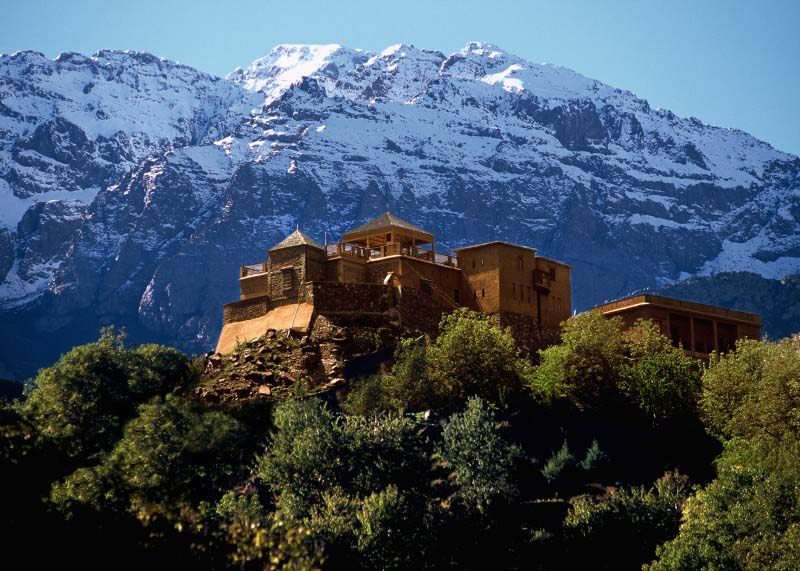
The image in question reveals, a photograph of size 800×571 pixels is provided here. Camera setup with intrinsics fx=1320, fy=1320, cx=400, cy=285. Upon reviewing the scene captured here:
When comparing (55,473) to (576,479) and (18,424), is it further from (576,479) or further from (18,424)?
(576,479)

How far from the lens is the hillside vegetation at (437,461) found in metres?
53.2

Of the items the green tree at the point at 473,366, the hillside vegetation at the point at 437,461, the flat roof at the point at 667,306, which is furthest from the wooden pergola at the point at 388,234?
the flat roof at the point at 667,306

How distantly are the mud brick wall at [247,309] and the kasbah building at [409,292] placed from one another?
0.23ft

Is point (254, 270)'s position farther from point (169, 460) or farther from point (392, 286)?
point (169, 460)

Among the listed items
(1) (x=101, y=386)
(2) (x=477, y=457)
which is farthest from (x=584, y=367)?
(1) (x=101, y=386)

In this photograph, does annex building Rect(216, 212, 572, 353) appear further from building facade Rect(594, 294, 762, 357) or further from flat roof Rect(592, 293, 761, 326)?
building facade Rect(594, 294, 762, 357)

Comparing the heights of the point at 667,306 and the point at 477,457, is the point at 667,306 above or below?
above

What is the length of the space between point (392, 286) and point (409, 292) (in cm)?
150

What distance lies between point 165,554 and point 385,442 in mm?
22438

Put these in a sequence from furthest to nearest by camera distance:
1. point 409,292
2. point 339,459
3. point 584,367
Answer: point 409,292 → point 584,367 → point 339,459

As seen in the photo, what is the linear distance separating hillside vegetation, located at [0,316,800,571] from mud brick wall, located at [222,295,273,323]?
441cm

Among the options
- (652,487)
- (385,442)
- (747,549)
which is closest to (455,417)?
(385,442)

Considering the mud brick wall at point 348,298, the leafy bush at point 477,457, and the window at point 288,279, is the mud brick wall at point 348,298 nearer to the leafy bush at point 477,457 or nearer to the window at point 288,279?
the window at point 288,279

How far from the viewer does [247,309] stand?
91.7 metres
